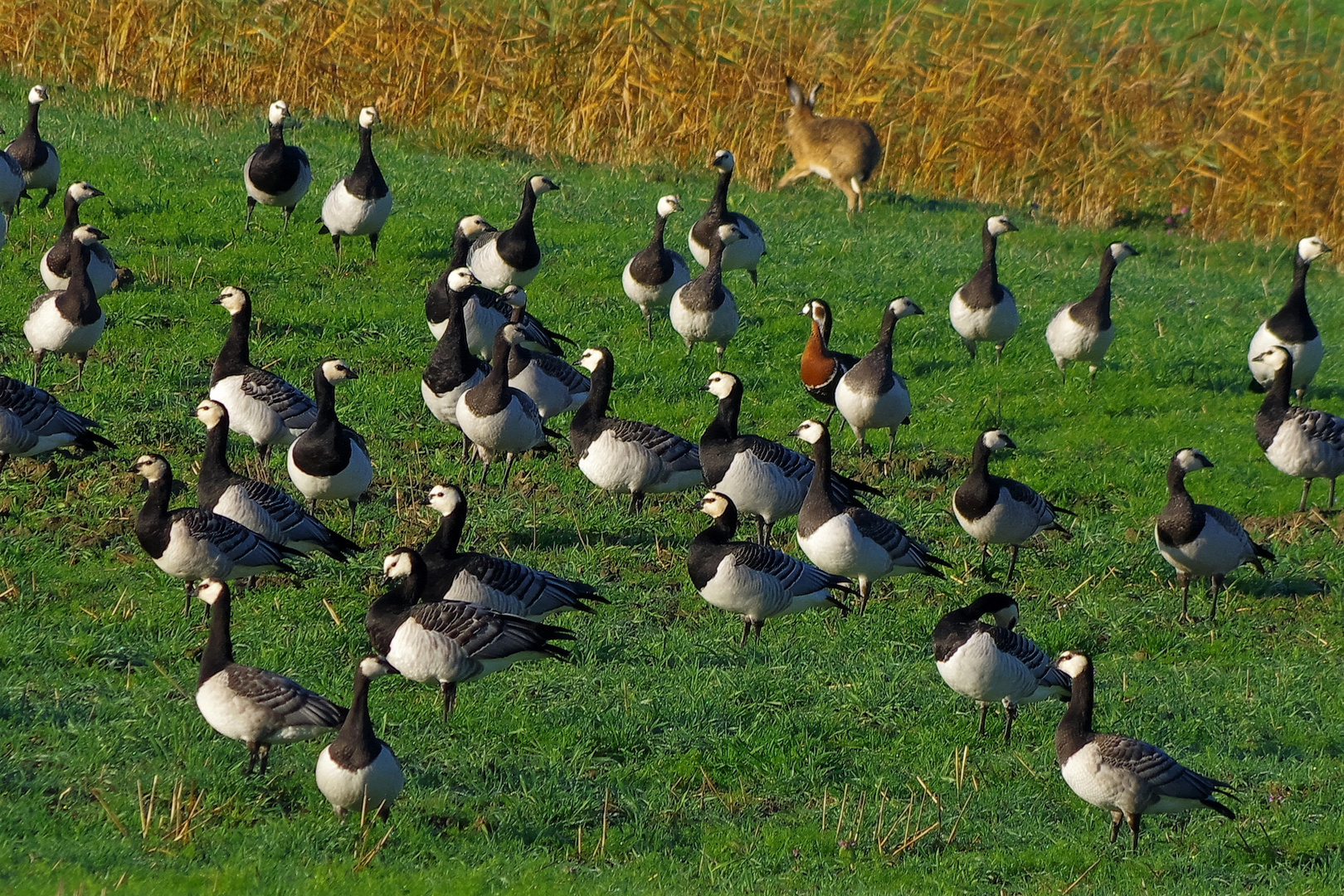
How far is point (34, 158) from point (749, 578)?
1168 centimetres

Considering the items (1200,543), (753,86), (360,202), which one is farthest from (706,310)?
(753,86)

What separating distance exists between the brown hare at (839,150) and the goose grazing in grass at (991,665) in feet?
46.5

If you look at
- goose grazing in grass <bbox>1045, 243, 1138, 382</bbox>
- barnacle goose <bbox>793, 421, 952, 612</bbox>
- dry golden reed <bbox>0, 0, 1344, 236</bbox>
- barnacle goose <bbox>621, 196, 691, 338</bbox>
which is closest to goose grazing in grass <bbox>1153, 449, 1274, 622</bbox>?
barnacle goose <bbox>793, 421, 952, 612</bbox>

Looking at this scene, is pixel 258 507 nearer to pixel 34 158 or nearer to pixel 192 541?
pixel 192 541

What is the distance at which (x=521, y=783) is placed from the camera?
28.8ft

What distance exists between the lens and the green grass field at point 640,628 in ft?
26.9

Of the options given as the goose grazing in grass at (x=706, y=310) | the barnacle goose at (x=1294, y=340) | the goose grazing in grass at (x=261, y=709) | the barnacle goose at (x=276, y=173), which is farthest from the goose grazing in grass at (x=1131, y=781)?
the barnacle goose at (x=276, y=173)

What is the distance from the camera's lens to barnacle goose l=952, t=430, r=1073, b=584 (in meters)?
12.5

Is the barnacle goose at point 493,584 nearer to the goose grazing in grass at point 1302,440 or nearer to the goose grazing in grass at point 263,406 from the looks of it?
the goose grazing in grass at point 263,406

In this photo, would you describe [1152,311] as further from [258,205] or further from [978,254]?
[258,205]

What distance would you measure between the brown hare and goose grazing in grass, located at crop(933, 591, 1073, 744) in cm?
1417

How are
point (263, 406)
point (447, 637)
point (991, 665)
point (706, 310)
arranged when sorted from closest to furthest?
point (447, 637), point (991, 665), point (263, 406), point (706, 310)

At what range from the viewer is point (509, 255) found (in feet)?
56.1

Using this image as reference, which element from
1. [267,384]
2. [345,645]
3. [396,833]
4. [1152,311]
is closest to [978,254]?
[1152,311]
